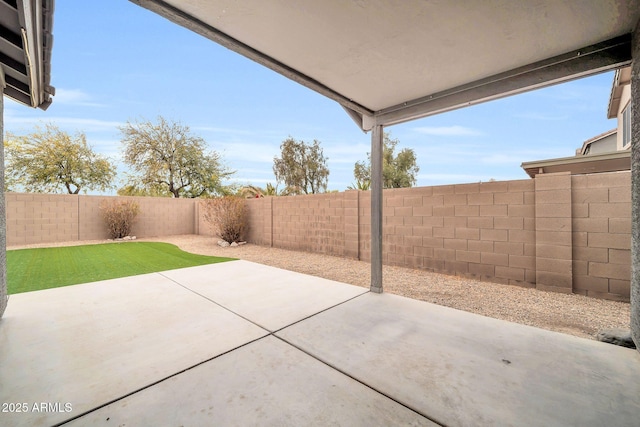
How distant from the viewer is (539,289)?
373 cm

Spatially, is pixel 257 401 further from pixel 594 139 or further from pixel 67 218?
pixel 594 139

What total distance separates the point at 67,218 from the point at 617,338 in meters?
13.5

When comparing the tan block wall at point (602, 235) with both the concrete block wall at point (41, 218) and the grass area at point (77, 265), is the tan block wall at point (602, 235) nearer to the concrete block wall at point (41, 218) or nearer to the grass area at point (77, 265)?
the grass area at point (77, 265)

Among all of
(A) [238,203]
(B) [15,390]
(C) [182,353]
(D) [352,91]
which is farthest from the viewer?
(A) [238,203]

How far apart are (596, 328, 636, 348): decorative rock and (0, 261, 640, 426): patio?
143 millimetres

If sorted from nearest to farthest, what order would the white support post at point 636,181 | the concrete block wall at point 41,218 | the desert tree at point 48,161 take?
the white support post at point 636,181 < the concrete block wall at point 41,218 < the desert tree at point 48,161

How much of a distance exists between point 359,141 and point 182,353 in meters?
19.3

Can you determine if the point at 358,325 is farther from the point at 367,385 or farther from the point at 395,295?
the point at 395,295

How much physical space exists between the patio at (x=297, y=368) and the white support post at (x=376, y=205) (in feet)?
1.86

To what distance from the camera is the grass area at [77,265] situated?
13.2ft

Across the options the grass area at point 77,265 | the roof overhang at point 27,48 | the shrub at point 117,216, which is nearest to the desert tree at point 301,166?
the shrub at point 117,216

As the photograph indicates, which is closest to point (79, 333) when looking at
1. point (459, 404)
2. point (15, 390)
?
point (15, 390)

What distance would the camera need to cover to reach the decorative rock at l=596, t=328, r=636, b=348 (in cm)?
209

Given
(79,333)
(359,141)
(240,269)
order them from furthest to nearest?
(359,141)
(240,269)
(79,333)
